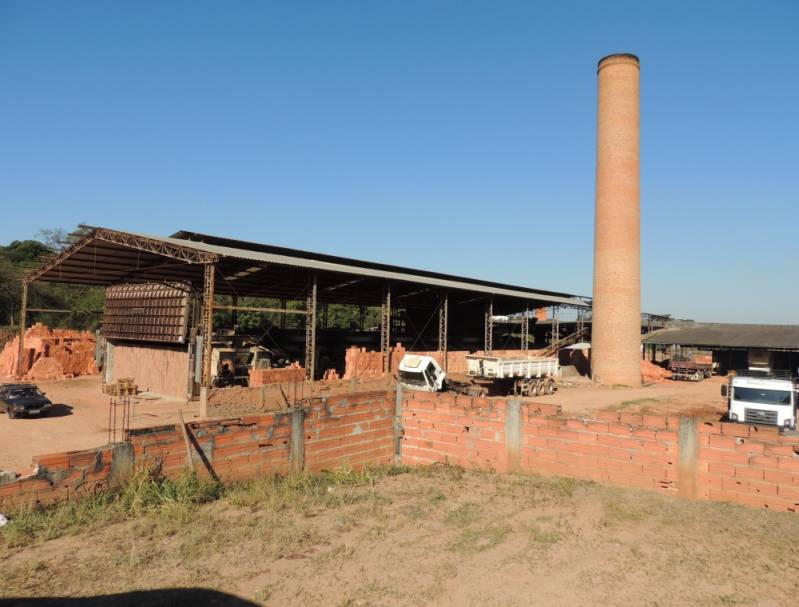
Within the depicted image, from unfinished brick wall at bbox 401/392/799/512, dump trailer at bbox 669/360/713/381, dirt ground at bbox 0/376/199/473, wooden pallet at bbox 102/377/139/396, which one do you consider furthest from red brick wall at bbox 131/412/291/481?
dump trailer at bbox 669/360/713/381

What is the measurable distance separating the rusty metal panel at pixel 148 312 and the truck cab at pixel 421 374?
11.1m

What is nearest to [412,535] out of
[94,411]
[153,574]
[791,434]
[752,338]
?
[153,574]

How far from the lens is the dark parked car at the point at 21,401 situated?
19.6 m

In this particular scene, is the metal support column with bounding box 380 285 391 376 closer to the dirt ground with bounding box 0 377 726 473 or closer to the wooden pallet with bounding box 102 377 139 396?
the dirt ground with bounding box 0 377 726 473

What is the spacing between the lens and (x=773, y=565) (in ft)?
24.5

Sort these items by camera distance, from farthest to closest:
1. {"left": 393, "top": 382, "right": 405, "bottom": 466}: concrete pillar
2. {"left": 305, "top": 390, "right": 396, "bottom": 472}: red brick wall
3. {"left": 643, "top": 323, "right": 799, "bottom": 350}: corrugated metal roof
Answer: {"left": 643, "top": 323, "right": 799, "bottom": 350}: corrugated metal roof → {"left": 393, "top": 382, "right": 405, "bottom": 466}: concrete pillar → {"left": 305, "top": 390, "right": 396, "bottom": 472}: red brick wall

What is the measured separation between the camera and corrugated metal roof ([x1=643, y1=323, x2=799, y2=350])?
38.8 m

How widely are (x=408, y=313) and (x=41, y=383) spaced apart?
27252 millimetres

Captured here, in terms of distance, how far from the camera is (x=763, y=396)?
18016 mm

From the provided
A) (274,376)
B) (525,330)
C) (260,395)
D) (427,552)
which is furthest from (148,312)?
(525,330)

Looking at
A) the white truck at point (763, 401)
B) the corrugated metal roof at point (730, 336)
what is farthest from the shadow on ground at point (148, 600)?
the corrugated metal roof at point (730, 336)

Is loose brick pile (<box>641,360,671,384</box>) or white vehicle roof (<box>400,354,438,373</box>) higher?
white vehicle roof (<box>400,354,438,373</box>)

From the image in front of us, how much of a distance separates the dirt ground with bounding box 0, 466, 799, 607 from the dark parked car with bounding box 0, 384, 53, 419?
14.4 metres

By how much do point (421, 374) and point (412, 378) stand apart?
2.09 feet
